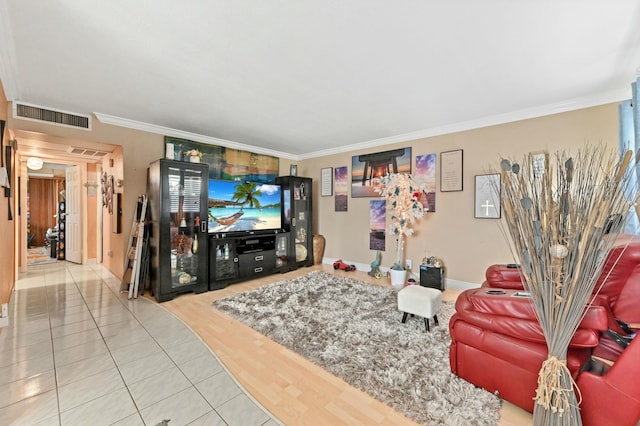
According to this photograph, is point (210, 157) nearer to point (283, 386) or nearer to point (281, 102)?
point (281, 102)

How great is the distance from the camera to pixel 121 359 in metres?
2.12

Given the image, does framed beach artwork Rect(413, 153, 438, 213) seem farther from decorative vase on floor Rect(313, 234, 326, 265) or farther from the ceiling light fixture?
the ceiling light fixture

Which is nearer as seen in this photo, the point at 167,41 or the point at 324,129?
the point at 167,41

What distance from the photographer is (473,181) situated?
3797 millimetres

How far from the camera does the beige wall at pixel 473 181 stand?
3064 millimetres

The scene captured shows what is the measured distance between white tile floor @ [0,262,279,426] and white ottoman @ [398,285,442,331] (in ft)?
5.20

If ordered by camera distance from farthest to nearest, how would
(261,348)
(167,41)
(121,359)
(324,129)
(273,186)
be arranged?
(273,186) → (324,129) → (261,348) → (121,359) → (167,41)

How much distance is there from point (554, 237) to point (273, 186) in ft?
14.3

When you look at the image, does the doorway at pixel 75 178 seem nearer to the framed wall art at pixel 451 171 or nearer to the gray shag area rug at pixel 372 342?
the gray shag area rug at pixel 372 342

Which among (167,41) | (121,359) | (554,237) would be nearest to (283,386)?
(121,359)

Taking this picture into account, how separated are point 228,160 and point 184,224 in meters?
1.58

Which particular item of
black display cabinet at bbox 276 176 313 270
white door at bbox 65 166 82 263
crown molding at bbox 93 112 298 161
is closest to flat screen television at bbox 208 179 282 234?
black display cabinet at bbox 276 176 313 270

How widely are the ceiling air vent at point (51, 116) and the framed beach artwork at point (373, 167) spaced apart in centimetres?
406

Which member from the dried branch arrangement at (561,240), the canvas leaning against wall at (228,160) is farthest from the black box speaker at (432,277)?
the canvas leaning against wall at (228,160)
